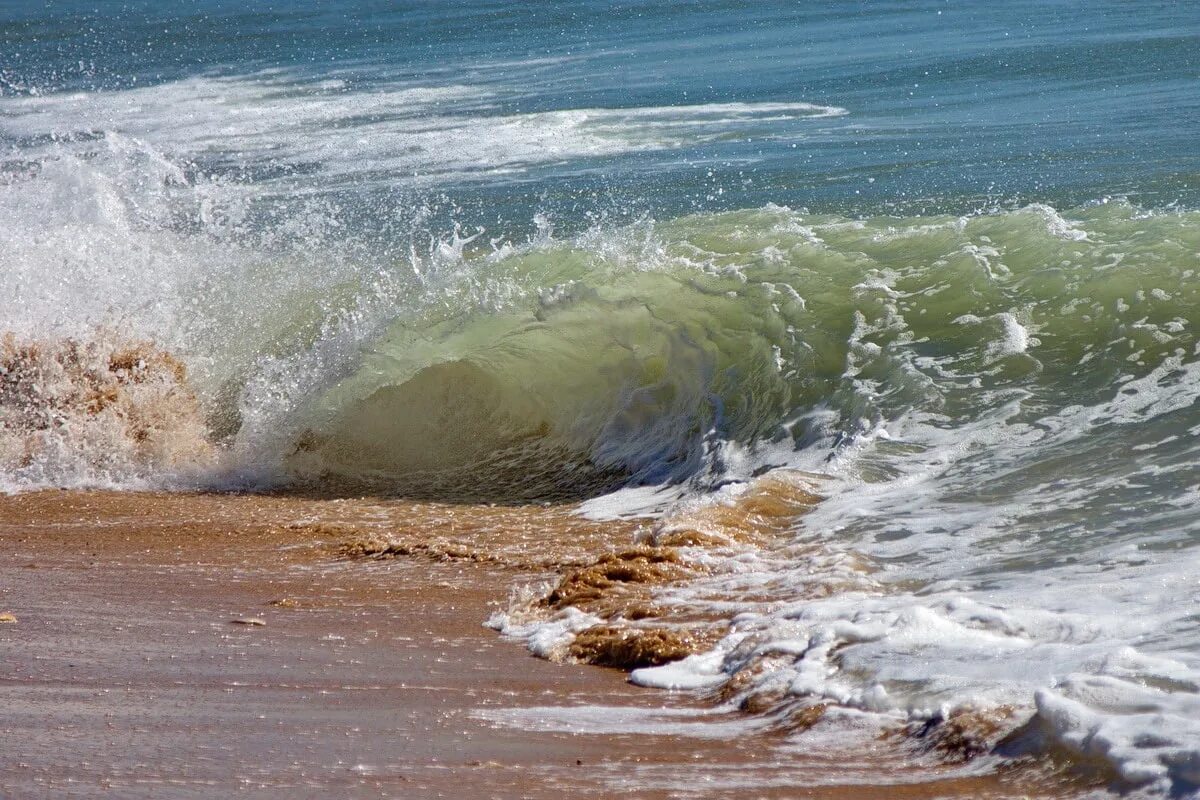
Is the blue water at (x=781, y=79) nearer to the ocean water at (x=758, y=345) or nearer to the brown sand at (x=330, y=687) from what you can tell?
the ocean water at (x=758, y=345)

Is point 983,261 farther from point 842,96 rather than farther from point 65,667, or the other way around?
point 842,96

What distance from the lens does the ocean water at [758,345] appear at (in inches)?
173

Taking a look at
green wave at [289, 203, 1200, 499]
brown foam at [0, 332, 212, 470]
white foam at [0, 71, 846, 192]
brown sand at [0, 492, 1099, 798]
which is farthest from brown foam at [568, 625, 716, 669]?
white foam at [0, 71, 846, 192]

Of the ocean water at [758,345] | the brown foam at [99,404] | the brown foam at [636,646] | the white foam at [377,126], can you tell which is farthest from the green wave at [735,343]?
the white foam at [377,126]

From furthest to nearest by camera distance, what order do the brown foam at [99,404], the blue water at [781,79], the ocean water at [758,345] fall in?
the blue water at [781,79]
the brown foam at [99,404]
the ocean water at [758,345]

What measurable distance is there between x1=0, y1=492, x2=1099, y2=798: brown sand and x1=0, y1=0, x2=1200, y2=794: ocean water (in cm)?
47

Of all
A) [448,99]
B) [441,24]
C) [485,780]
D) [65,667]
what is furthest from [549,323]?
[441,24]

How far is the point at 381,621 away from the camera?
5047mm

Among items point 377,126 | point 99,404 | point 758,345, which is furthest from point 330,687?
point 377,126

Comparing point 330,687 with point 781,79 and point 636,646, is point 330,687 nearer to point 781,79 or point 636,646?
point 636,646

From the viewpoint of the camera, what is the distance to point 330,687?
4.14 metres

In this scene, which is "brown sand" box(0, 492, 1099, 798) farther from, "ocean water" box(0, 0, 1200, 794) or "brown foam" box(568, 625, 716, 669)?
"ocean water" box(0, 0, 1200, 794)

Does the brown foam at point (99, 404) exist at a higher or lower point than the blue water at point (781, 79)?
lower

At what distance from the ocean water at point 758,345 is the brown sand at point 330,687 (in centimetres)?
47
